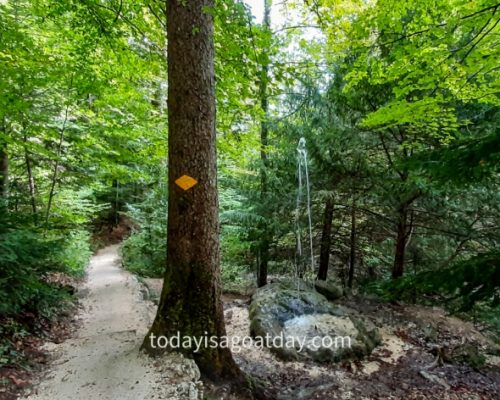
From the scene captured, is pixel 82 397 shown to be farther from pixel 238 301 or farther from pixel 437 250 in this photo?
pixel 437 250

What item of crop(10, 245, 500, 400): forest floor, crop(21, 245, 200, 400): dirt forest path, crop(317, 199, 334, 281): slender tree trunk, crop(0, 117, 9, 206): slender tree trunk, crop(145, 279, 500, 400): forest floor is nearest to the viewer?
crop(21, 245, 200, 400): dirt forest path

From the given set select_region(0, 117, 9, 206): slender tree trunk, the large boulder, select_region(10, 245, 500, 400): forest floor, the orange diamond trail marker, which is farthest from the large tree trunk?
select_region(0, 117, 9, 206): slender tree trunk

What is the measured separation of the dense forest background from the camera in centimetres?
425

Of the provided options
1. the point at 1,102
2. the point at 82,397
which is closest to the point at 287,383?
the point at 82,397

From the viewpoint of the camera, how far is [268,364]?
5.06 meters

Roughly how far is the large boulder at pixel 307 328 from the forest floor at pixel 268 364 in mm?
188

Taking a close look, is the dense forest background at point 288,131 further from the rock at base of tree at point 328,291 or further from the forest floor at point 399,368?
the rock at base of tree at point 328,291

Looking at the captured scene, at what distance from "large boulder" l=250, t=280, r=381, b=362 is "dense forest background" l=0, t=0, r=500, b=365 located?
1.18m

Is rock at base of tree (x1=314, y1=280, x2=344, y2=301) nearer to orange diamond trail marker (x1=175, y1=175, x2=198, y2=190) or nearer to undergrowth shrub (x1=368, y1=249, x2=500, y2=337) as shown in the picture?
orange diamond trail marker (x1=175, y1=175, x2=198, y2=190)

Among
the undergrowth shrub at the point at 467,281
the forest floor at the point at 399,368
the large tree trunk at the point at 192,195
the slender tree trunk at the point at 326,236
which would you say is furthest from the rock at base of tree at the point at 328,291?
the undergrowth shrub at the point at 467,281

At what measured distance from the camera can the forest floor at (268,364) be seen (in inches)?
128

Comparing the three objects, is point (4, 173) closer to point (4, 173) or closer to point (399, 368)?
point (4, 173)

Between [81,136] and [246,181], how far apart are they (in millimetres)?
4456

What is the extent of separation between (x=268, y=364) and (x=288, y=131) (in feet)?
17.6
